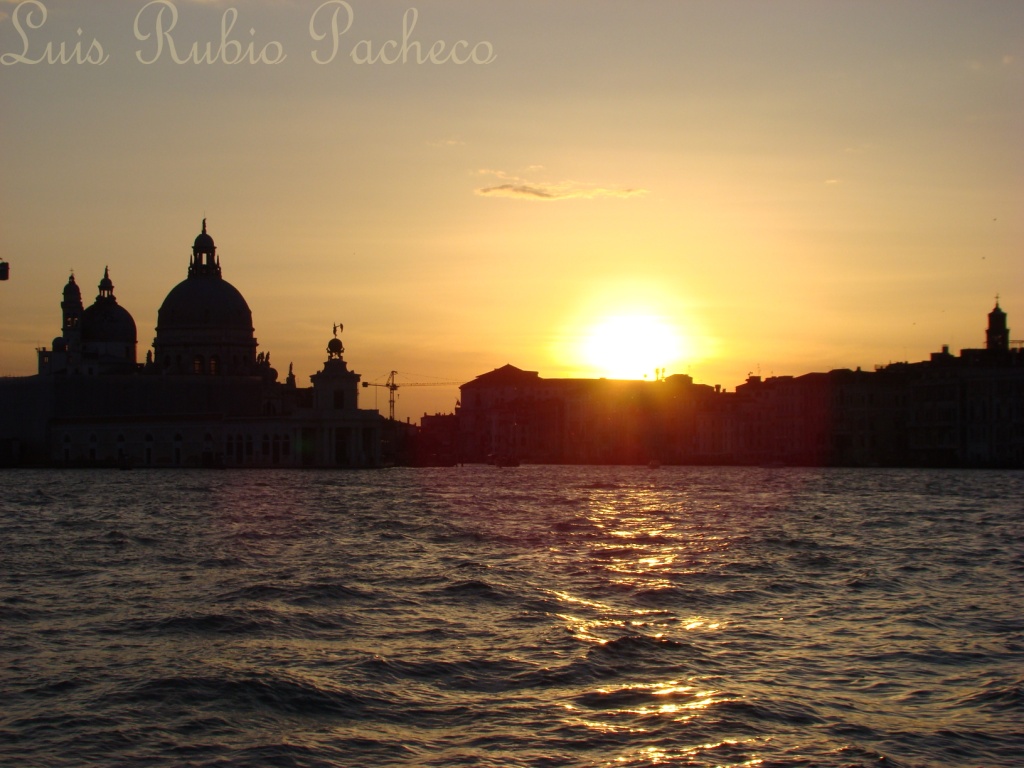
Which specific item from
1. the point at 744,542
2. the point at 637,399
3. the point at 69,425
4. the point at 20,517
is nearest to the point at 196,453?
the point at 69,425

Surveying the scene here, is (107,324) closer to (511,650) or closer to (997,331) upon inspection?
(997,331)

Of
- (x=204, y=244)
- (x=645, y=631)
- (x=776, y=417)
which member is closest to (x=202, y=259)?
(x=204, y=244)

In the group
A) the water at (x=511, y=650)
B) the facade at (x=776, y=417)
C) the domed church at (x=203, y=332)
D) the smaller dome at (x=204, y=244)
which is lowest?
the water at (x=511, y=650)

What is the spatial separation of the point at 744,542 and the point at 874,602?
891 centimetres

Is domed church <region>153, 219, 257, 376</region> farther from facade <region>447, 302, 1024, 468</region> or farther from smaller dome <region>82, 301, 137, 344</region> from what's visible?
facade <region>447, 302, 1024, 468</region>

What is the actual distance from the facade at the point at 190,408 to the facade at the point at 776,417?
2895 centimetres

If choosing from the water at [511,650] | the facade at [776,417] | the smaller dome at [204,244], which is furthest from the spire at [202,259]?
the water at [511,650]

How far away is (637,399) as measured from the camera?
388ft

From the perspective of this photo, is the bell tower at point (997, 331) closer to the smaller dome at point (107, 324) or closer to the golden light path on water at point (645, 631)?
the smaller dome at point (107, 324)

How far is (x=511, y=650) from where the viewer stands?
1253 centimetres

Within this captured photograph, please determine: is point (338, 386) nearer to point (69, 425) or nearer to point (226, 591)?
point (69, 425)

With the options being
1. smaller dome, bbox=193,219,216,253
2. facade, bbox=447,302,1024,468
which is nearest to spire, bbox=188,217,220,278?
smaller dome, bbox=193,219,216,253

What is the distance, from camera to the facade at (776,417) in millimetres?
92062

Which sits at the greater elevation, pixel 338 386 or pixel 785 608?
pixel 338 386
